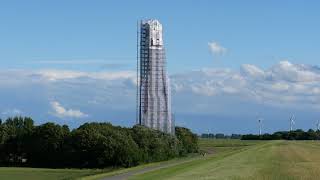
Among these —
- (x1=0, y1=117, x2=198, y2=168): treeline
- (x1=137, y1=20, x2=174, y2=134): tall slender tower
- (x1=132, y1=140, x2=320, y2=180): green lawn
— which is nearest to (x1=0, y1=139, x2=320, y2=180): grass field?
(x1=132, y1=140, x2=320, y2=180): green lawn

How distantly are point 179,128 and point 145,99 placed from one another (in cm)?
1728

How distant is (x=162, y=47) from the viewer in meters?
148

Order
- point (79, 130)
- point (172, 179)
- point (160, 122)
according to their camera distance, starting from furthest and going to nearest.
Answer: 1. point (160, 122)
2. point (79, 130)
3. point (172, 179)

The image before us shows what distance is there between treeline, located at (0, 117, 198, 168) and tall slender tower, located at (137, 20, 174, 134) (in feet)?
51.0

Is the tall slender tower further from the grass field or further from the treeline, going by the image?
the grass field

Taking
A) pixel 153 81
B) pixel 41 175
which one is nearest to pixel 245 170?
pixel 41 175

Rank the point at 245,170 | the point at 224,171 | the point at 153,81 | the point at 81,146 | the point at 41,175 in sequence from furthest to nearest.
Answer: the point at 153,81
the point at 81,146
the point at 41,175
the point at 245,170
the point at 224,171

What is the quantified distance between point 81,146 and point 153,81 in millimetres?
38960

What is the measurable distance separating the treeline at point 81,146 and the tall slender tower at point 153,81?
15.5 m

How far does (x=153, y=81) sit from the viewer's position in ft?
468

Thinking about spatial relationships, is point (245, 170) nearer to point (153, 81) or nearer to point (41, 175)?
point (41, 175)

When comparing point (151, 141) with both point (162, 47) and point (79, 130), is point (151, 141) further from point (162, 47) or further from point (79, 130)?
point (162, 47)

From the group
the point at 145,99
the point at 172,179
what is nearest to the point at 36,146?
the point at 145,99

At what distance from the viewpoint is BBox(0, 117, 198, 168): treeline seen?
103562 mm
